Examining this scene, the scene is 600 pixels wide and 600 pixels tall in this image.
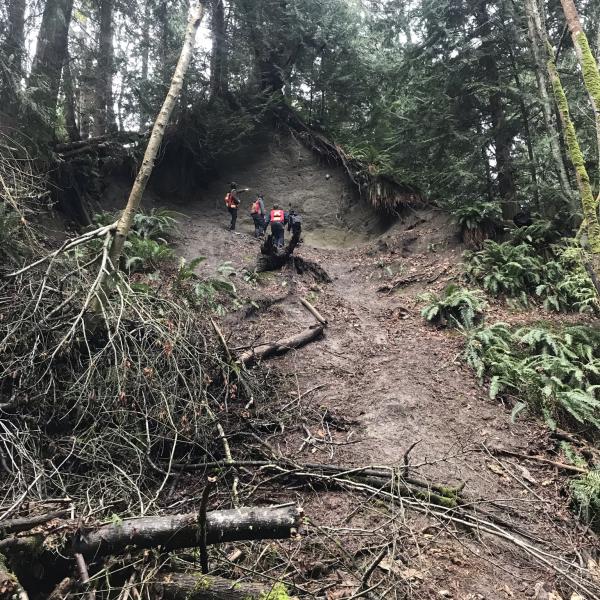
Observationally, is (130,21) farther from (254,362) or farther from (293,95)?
(254,362)

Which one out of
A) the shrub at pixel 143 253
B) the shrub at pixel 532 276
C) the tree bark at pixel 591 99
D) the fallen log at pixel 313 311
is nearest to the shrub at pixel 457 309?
the shrub at pixel 532 276

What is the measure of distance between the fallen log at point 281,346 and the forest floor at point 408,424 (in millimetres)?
195

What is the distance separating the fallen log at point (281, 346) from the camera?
8.36m

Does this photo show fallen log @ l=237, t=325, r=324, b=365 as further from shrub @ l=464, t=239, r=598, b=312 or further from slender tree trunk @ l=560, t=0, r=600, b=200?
slender tree trunk @ l=560, t=0, r=600, b=200

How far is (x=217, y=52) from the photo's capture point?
1812 centimetres

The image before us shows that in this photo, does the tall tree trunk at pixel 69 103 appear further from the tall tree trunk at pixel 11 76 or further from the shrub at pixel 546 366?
the shrub at pixel 546 366

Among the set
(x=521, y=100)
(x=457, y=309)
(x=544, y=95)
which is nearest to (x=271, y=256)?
(x=457, y=309)

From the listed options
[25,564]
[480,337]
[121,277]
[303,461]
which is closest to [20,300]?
[121,277]

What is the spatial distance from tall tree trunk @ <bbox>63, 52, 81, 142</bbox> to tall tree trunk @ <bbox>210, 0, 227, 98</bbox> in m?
5.51

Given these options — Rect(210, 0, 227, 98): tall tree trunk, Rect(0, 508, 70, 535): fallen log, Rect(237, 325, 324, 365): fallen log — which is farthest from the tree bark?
Rect(210, 0, 227, 98): tall tree trunk

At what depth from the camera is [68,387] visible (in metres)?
5.70

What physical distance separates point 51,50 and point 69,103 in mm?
1896

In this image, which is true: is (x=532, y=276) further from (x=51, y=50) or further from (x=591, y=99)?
(x=51, y=50)

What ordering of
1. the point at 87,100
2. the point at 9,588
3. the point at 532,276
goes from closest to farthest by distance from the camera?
the point at 9,588 → the point at 532,276 → the point at 87,100
